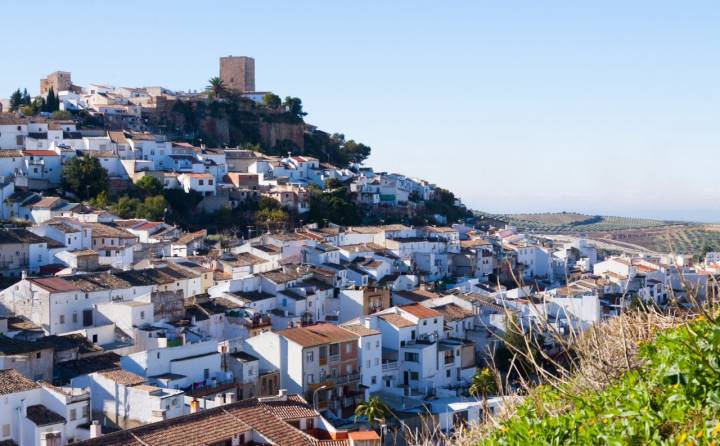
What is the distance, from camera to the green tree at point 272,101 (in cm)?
7604

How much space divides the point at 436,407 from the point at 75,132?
1391 inches

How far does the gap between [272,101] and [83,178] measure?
29.5m

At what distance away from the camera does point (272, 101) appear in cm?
7631

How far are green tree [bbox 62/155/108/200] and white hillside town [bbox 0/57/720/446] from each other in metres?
0.11

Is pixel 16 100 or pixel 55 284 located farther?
pixel 16 100

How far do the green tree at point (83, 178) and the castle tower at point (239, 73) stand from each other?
38717 millimetres

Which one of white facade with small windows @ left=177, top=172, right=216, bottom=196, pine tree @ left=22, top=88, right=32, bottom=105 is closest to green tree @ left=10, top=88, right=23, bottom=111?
pine tree @ left=22, top=88, right=32, bottom=105

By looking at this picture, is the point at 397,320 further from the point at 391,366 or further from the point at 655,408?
the point at 655,408

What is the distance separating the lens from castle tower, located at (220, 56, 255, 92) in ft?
286

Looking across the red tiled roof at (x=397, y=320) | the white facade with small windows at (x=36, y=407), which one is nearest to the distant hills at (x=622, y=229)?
the red tiled roof at (x=397, y=320)

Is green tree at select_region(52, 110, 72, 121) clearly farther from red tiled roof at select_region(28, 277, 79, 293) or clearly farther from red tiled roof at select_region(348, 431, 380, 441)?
red tiled roof at select_region(348, 431, 380, 441)

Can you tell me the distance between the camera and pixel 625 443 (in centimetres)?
696

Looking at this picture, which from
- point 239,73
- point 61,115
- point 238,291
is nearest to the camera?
point 238,291

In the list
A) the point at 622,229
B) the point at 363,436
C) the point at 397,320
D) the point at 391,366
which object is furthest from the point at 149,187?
the point at 622,229
